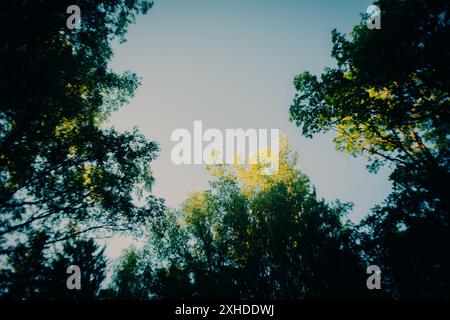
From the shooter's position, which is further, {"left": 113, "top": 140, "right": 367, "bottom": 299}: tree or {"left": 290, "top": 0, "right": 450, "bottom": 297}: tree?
{"left": 113, "top": 140, "right": 367, "bottom": 299}: tree

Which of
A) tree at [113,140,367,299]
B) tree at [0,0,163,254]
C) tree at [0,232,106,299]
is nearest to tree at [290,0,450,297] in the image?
tree at [113,140,367,299]

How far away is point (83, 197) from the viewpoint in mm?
11328

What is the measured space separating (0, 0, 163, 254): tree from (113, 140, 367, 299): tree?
513cm

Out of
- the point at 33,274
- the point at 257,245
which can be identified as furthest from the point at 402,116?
the point at 33,274

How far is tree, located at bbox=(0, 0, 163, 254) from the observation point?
28.9 ft

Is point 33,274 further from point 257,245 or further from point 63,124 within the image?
point 257,245

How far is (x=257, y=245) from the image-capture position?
20125 mm

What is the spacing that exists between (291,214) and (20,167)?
17.7m

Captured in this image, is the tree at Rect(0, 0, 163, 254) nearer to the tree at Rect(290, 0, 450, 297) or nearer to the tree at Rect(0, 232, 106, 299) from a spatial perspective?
the tree at Rect(0, 232, 106, 299)

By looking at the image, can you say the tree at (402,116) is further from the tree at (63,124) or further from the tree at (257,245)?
the tree at (63,124)

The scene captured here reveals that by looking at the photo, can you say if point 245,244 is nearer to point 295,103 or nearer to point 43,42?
point 295,103

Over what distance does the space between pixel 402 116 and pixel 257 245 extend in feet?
46.9

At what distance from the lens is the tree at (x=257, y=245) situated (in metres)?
15.8

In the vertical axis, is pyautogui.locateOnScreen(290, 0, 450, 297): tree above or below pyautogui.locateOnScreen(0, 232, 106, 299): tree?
above
